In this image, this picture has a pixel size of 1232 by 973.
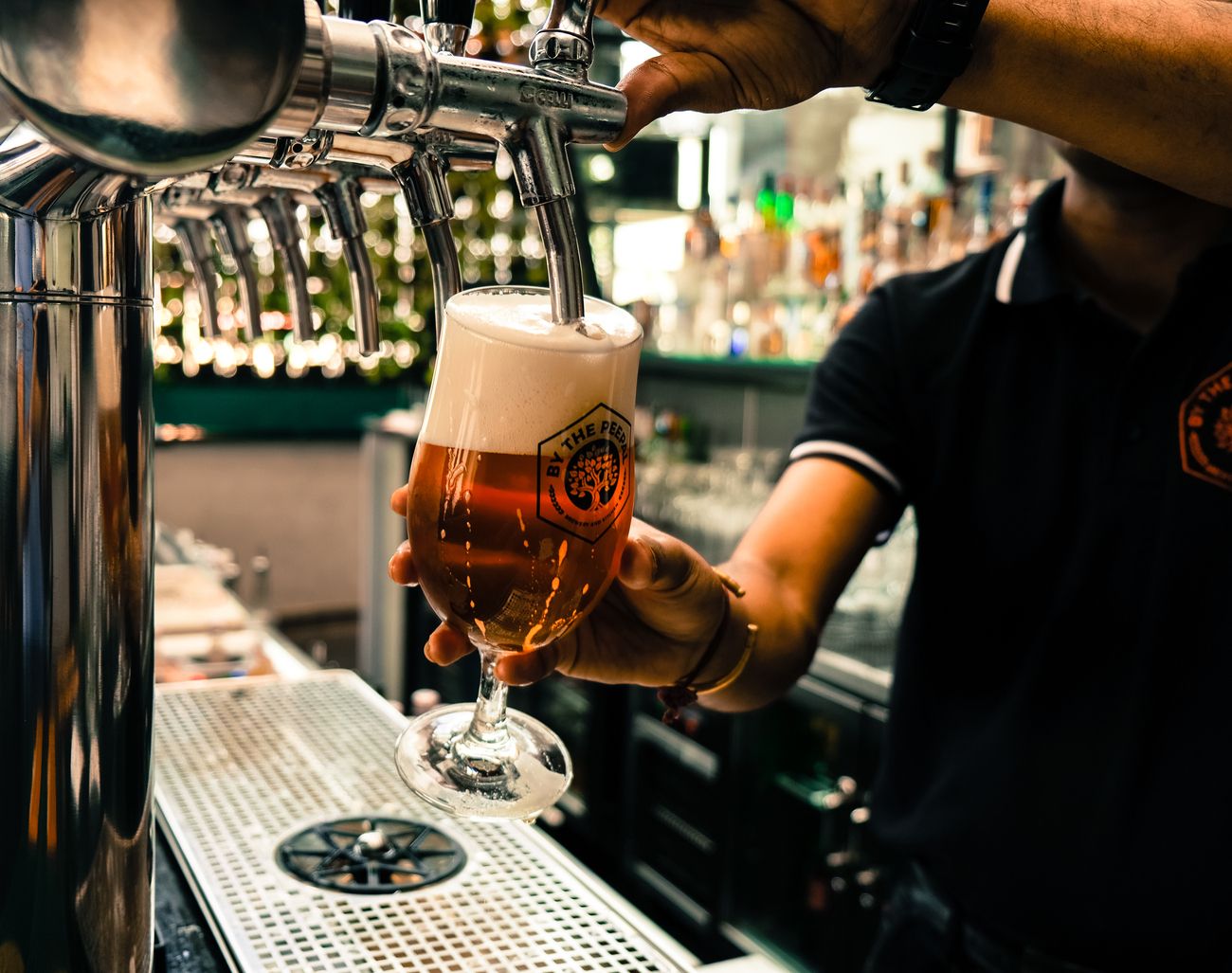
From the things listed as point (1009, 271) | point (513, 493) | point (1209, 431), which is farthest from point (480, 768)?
point (1009, 271)

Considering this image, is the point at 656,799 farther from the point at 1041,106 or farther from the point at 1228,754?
the point at 1041,106

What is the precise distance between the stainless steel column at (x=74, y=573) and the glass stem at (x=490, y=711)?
20 cm

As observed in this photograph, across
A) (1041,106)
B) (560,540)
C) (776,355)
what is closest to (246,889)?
(560,540)

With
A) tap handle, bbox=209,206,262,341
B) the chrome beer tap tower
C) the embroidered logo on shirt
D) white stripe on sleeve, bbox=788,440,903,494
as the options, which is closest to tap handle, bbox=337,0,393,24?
the chrome beer tap tower

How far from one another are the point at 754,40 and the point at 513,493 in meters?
0.33

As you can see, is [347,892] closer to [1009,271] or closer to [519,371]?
[519,371]

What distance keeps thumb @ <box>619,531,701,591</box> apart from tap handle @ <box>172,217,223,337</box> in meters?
0.57

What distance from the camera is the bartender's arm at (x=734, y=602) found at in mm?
838

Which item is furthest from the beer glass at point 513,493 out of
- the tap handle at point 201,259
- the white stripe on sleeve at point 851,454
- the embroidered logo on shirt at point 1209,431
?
the embroidered logo on shirt at point 1209,431

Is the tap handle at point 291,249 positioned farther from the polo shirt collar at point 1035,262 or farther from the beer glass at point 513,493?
the polo shirt collar at point 1035,262

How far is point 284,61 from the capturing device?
1.37 feet

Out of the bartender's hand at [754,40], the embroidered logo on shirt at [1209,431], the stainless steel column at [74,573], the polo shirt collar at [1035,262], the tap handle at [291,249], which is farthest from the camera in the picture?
the polo shirt collar at [1035,262]

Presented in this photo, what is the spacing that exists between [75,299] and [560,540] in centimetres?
30

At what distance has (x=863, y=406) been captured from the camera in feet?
4.84
